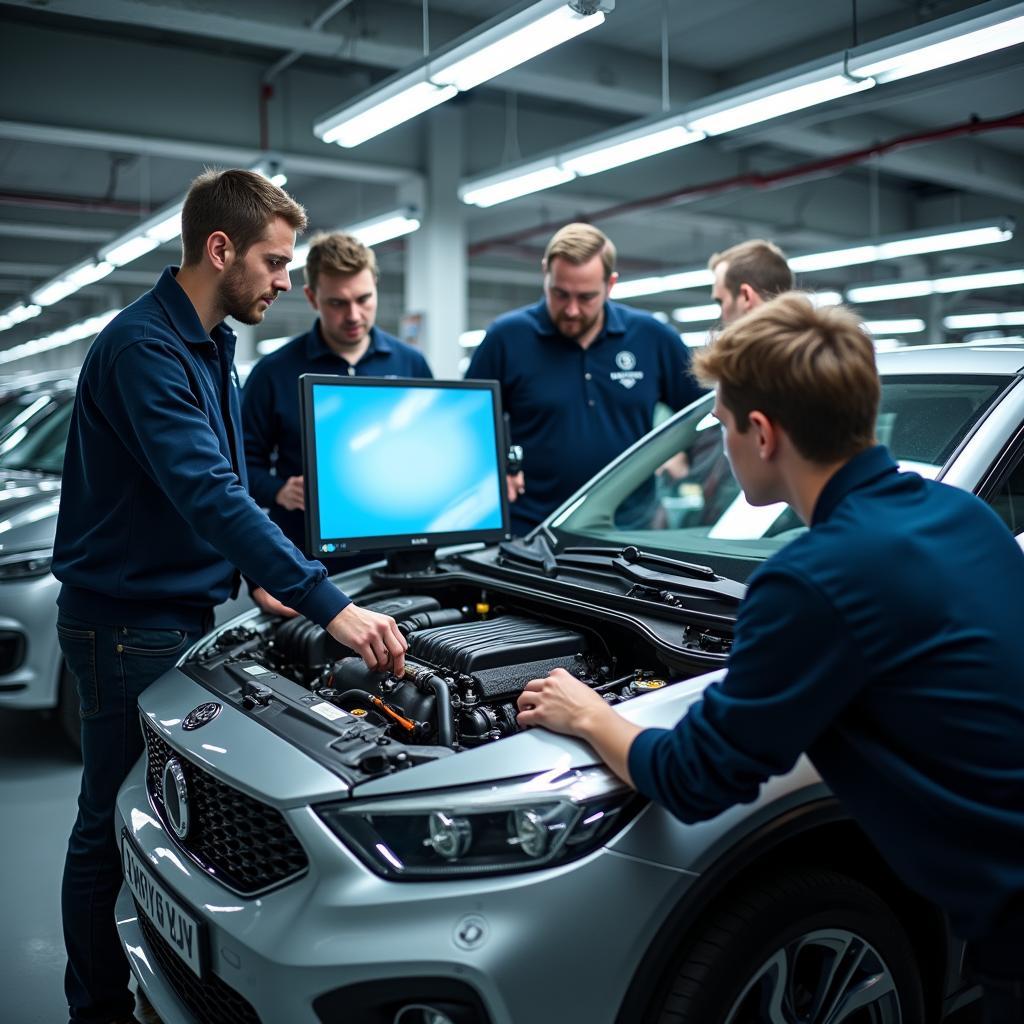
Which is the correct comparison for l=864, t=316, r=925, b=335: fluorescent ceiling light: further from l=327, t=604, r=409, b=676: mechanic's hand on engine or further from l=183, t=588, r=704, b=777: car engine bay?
l=327, t=604, r=409, b=676: mechanic's hand on engine

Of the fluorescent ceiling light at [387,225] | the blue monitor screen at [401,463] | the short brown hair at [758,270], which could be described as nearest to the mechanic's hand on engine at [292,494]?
the blue monitor screen at [401,463]

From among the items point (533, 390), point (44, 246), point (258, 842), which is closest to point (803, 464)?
point (258, 842)

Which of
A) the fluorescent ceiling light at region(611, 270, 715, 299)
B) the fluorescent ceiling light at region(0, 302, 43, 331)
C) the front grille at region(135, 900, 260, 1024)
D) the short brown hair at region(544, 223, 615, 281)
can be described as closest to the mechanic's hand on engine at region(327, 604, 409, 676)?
the front grille at region(135, 900, 260, 1024)

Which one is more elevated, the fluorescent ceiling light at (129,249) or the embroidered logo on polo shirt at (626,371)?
the fluorescent ceiling light at (129,249)

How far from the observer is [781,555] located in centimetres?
119

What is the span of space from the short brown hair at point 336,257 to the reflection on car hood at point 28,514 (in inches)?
56.7

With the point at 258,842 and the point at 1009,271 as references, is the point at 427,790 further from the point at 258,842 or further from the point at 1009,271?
the point at 1009,271

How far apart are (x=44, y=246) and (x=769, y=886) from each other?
52.5ft

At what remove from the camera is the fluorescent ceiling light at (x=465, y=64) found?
4012 millimetres

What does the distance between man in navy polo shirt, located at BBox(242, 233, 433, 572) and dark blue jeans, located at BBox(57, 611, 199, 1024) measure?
1.05m

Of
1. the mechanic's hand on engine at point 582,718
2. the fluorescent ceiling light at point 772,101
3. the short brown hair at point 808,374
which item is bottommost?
the mechanic's hand on engine at point 582,718

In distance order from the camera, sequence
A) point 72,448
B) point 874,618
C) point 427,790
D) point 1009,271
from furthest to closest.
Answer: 1. point 1009,271
2. point 72,448
3. point 427,790
4. point 874,618

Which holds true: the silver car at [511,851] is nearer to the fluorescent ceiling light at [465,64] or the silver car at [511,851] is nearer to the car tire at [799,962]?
the car tire at [799,962]

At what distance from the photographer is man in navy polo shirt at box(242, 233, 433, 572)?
10.3 ft
